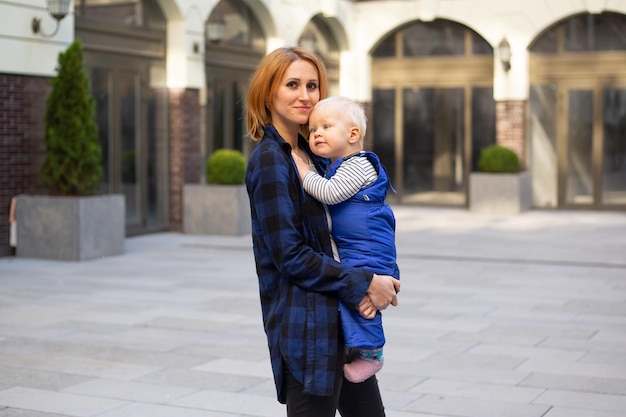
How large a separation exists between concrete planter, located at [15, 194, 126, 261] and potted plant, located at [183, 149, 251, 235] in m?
2.95

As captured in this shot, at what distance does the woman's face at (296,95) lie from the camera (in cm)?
346

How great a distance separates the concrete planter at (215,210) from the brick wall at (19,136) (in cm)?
322

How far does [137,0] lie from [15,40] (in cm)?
335

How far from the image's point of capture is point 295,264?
10.8 feet

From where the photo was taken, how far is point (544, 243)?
1506 cm

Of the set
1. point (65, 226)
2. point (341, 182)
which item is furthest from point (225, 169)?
point (341, 182)

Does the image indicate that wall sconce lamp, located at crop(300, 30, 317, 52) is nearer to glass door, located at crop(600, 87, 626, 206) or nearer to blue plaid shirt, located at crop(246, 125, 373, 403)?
glass door, located at crop(600, 87, 626, 206)

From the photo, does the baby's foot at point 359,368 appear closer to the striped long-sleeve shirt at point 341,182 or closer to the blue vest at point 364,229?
the blue vest at point 364,229

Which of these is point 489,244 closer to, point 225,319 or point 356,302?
point 225,319

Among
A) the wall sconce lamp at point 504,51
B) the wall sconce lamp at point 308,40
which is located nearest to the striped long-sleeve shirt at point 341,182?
the wall sconce lamp at point 308,40

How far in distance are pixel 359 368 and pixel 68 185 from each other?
999 cm

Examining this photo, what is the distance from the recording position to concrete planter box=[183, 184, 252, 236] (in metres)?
15.9

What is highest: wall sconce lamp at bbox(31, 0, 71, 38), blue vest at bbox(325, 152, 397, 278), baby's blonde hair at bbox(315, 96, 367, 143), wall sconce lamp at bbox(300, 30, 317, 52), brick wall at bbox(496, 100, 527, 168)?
wall sconce lamp at bbox(300, 30, 317, 52)

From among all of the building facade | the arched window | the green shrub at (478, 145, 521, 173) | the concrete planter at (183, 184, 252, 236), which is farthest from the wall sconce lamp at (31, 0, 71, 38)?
the arched window
